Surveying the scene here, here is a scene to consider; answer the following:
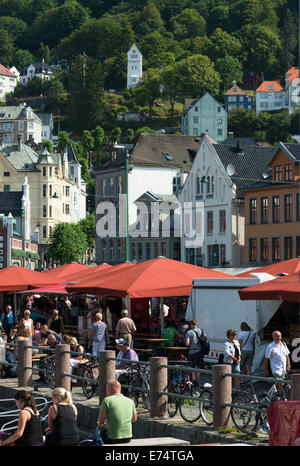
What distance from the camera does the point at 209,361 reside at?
82.7ft

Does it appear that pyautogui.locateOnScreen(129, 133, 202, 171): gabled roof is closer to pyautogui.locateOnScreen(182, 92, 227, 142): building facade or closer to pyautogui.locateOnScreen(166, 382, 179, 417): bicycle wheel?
pyautogui.locateOnScreen(182, 92, 227, 142): building facade

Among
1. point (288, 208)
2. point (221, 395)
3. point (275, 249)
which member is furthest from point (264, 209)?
point (221, 395)

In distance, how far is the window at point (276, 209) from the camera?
203 ft

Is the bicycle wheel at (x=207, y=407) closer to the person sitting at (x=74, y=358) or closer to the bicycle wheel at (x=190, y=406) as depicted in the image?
the bicycle wheel at (x=190, y=406)

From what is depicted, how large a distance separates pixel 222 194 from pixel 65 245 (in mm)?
43877

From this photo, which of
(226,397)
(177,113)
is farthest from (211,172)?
(177,113)

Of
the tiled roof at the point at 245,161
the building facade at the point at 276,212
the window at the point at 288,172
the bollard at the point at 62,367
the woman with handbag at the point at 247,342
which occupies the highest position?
the tiled roof at the point at 245,161

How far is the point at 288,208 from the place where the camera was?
61031 millimetres

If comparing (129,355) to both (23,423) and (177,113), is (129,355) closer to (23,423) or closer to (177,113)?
(23,423)

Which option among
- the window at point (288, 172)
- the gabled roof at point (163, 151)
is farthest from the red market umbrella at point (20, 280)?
the gabled roof at point (163, 151)

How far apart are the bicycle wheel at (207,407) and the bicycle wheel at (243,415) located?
437 millimetres

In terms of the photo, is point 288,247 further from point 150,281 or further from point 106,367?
point 106,367
